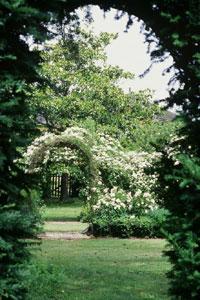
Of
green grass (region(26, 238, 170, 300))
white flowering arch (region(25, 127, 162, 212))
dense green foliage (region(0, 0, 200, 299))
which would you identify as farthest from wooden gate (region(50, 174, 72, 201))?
dense green foliage (region(0, 0, 200, 299))

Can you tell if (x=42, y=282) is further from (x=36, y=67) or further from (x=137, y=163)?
(x=137, y=163)

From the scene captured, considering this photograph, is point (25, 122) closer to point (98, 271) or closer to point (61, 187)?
point (98, 271)

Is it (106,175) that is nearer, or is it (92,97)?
(106,175)

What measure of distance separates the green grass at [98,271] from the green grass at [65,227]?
3.55 m

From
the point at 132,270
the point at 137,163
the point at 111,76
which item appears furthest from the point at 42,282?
the point at 111,76

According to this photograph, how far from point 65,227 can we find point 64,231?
1503 millimetres

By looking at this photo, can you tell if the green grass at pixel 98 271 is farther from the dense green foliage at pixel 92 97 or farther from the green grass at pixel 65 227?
the dense green foliage at pixel 92 97

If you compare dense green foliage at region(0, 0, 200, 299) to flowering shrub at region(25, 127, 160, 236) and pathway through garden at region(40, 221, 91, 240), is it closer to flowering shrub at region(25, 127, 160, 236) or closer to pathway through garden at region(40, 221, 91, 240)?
pathway through garden at region(40, 221, 91, 240)

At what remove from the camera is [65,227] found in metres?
20.7

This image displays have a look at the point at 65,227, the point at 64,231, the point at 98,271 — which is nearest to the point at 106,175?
the point at 65,227

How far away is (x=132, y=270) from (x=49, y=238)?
243 inches

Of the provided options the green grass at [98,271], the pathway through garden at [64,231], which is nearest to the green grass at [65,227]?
the pathway through garden at [64,231]

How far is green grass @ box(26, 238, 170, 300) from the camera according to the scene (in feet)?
28.0

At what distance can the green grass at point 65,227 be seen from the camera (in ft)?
64.7
